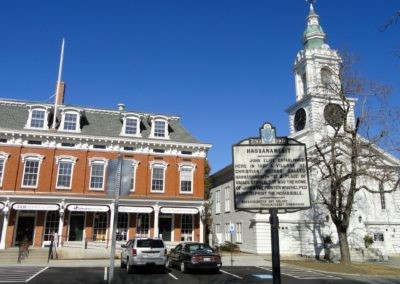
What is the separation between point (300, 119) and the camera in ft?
147

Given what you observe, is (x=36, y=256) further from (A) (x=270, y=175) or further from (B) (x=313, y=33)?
(B) (x=313, y=33)

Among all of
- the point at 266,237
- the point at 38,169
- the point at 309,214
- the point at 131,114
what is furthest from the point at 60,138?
the point at 309,214

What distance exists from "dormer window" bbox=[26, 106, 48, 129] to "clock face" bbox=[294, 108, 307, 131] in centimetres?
2805

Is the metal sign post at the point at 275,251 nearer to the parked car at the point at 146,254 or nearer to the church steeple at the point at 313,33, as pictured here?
the parked car at the point at 146,254

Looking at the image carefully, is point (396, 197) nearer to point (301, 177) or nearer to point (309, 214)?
point (309, 214)

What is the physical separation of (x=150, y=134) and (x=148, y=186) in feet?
15.5

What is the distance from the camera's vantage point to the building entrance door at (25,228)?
96.8 feet

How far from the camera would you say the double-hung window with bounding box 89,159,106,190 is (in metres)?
31.8

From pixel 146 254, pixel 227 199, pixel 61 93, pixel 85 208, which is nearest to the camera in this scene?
pixel 146 254

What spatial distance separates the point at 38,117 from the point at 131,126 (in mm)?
7925

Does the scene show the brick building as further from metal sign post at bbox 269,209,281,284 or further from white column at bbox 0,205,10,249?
metal sign post at bbox 269,209,281,284

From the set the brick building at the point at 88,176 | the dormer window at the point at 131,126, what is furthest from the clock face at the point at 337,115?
the dormer window at the point at 131,126

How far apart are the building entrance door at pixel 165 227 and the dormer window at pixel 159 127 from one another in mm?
7427

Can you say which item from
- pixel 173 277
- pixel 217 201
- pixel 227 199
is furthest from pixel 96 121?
pixel 173 277
